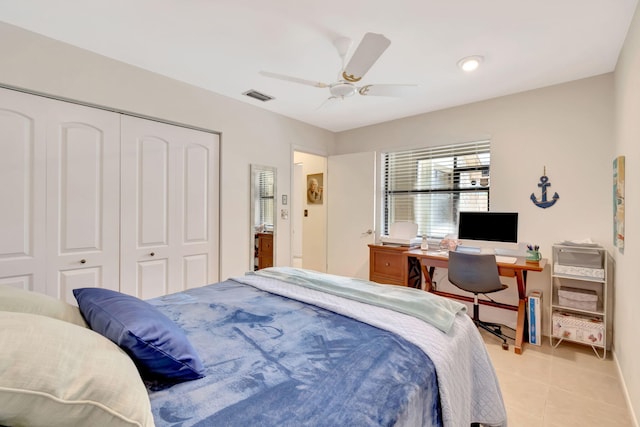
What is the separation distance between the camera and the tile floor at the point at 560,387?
72.9 inches

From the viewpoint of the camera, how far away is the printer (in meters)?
3.75

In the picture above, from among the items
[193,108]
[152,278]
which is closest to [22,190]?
[152,278]

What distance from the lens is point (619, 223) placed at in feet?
7.02

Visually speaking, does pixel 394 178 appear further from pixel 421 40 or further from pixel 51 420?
pixel 51 420

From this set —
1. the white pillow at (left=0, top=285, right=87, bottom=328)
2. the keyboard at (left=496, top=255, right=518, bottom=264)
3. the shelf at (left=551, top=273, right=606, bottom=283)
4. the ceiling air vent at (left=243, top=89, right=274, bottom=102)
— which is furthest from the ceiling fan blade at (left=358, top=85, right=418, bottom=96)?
the white pillow at (left=0, top=285, right=87, bottom=328)

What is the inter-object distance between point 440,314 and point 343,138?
141 inches

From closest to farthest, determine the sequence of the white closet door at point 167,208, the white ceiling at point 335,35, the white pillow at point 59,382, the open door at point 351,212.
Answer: the white pillow at point 59,382 < the white ceiling at point 335,35 < the white closet door at point 167,208 < the open door at point 351,212

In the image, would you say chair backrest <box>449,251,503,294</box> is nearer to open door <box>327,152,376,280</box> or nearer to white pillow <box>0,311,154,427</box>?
open door <box>327,152,376,280</box>

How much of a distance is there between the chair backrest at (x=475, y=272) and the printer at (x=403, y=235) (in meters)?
0.85

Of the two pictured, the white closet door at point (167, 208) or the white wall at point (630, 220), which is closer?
the white wall at point (630, 220)

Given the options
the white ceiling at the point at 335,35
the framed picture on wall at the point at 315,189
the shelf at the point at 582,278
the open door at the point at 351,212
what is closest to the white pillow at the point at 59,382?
the white ceiling at the point at 335,35

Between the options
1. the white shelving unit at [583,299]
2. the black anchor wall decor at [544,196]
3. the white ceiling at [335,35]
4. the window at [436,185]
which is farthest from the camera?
the window at [436,185]

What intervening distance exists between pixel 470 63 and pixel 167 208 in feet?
9.54

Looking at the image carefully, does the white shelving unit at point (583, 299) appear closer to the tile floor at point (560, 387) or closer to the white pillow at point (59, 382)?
the tile floor at point (560, 387)
